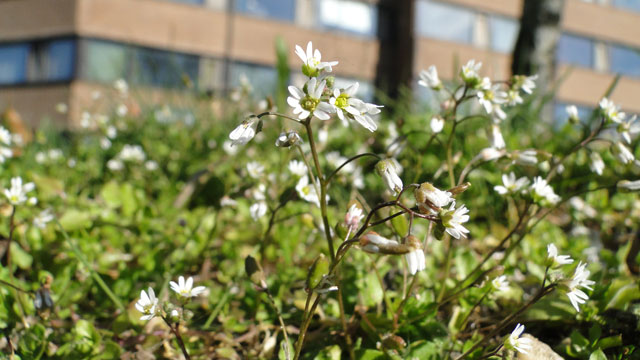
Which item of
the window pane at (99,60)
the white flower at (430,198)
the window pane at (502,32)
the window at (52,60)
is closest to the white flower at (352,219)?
the white flower at (430,198)

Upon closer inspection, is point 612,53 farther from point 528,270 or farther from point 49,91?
point 528,270

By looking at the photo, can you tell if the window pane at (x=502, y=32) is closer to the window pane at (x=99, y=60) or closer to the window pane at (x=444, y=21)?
the window pane at (x=444, y=21)

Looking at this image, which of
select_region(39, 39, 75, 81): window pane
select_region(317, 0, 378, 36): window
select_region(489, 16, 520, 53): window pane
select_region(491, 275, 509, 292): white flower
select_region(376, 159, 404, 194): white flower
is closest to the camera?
select_region(376, 159, 404, 194): white flower

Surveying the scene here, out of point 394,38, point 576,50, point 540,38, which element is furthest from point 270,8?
point 576,50

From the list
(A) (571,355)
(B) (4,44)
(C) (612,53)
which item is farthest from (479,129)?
(C) (612,53)

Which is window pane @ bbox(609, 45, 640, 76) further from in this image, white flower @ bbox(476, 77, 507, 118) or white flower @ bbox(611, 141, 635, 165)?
white flower @ bbox(476, 77, 507, 118)

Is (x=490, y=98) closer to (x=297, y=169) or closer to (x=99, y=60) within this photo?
(x=297, y=169)

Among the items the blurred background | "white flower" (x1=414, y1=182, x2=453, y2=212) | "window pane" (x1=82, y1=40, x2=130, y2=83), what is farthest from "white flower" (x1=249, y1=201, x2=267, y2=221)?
"window pane" (x1=82, y1=40, x2=130, y2=83)
